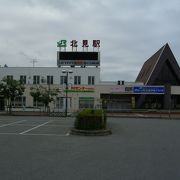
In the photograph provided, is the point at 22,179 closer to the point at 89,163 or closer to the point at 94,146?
the point at 89,163

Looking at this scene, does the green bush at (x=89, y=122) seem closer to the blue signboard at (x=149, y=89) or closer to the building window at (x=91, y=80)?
the blue signboard at (x=149, y=89)

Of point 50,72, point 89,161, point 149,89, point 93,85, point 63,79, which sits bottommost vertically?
point 89,161

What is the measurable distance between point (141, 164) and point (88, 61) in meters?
57.7

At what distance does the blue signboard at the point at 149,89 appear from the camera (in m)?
59.7

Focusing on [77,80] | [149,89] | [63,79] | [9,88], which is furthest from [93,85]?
[9,88]

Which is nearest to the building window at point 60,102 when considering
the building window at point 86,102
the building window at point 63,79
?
Answer: the building window at point 86,102

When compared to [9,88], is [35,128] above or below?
below

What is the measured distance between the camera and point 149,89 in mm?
59719

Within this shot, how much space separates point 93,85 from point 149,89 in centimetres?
951

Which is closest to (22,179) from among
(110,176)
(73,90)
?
(110,176)

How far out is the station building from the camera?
60.3m

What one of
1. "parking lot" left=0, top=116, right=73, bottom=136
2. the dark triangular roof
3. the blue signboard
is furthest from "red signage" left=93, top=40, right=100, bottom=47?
"parking lot" left=0, top=116, right=73, bottom=136

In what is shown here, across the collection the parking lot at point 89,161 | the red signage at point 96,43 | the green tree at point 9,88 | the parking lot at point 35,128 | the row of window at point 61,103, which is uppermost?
the red signage at point 96,43

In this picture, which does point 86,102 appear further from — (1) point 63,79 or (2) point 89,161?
(2) point 89,161
